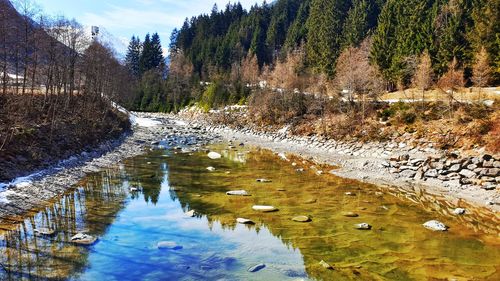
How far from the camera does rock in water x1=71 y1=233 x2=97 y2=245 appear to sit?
492 inches

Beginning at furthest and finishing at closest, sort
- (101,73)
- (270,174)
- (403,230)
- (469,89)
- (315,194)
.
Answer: (101,73) → (469,89) → (270,174) → (315,194) → (403,230)

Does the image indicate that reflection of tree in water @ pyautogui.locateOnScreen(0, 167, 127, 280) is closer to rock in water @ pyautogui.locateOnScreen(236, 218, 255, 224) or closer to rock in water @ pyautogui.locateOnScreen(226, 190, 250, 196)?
rock in water @ pyautogui.locateOnScreen(236, 218, 255, 224)

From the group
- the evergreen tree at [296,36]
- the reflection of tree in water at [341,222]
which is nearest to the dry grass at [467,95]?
the reflection of tree in water at [341,222]

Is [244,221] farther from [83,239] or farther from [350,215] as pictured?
[83,239]

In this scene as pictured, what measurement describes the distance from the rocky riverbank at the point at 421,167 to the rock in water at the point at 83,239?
62.3 feet

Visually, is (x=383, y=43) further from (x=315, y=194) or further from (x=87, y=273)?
(x=87, y=273)

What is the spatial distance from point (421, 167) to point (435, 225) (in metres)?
11.5

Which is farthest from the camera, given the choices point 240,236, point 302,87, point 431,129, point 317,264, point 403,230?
point 302,87

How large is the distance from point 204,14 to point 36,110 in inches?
4772

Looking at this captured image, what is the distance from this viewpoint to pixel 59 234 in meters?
13.2

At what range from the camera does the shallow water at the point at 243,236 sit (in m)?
11.1

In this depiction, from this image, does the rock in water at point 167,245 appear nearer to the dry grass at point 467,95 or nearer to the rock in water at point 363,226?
the rock in water at point 363,226

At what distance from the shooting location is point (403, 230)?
51.6ft

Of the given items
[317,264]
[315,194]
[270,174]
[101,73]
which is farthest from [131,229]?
[101,73]
